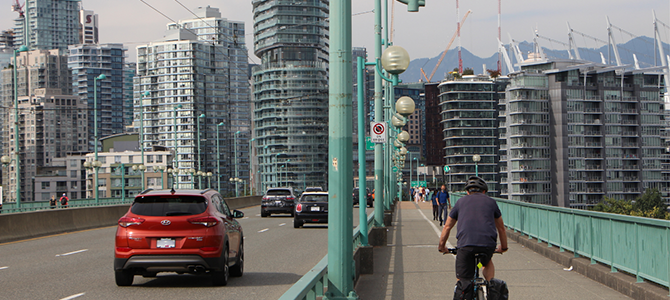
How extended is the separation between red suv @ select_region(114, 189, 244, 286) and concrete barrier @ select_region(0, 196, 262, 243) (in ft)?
41.4

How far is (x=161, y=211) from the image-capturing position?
12148 millimetres

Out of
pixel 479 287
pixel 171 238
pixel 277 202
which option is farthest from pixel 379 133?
pixel 277 202

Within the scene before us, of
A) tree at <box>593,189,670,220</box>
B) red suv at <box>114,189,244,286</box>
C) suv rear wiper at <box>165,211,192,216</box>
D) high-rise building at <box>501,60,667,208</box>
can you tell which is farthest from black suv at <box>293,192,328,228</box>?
high-rise building at <box>501,60,667,208</box>

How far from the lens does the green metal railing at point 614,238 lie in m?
9.84

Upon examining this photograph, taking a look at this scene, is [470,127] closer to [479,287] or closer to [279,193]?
[279,193]

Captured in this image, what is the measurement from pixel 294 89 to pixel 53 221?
147m

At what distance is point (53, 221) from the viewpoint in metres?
26.6

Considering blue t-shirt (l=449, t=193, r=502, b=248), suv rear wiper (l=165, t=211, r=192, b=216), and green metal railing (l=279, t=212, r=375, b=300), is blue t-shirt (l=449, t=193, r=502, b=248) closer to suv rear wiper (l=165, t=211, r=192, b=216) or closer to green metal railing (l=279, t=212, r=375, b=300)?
green metal railing (l=279, t=212, r=375, b=300)

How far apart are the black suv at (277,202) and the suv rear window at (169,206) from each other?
88.8 feet

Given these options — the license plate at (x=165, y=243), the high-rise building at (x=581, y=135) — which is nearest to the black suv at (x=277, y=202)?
the license plate at (x=165, y=243)

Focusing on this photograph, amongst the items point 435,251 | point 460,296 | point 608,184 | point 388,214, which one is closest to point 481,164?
point 608,184

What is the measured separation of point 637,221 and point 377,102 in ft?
49.9

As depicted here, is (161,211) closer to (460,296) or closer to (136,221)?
(136,221)

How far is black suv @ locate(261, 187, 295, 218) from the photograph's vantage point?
39.4m
